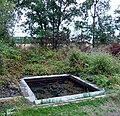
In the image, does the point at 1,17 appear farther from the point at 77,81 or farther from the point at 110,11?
the point at 110,11

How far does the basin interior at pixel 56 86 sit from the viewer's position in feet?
15.7

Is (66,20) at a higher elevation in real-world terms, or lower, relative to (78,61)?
higher

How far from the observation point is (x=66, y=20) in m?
9.71

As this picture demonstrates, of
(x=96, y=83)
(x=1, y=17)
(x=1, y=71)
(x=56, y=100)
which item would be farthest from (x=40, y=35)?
(x=56, y=100)

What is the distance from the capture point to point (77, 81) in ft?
18.3

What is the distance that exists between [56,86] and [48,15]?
488 cm

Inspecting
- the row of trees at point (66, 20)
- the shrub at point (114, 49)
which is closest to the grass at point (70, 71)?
the row of trees at point (66, 20)

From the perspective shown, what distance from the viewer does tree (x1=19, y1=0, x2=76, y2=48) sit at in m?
9.17

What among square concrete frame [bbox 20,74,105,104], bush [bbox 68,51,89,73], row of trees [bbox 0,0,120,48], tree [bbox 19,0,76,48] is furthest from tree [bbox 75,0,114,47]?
square concrete frame [bbox 20,74,105,104]

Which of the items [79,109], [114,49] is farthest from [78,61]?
[79,109]

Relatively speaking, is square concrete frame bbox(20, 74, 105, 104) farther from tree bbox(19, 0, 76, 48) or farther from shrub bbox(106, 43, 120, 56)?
tree bbox(19, 0, 76, 48)

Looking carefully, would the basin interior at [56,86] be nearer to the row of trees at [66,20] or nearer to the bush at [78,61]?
the bush at [78,61]

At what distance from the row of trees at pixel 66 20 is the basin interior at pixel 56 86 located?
3.88 metres

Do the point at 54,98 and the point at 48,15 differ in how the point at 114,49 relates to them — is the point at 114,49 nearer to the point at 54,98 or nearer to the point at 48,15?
the point at 48,15
